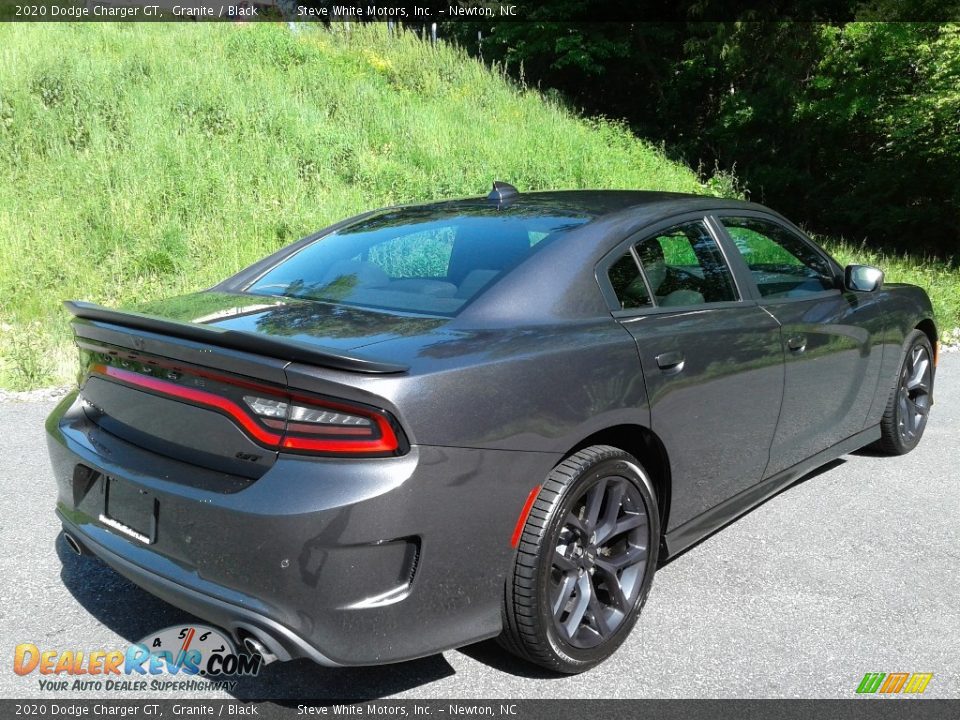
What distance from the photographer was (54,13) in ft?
54.3

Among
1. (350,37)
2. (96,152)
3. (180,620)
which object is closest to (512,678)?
(180,620)

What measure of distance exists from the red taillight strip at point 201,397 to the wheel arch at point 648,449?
1.06m

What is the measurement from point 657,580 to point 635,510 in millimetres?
649

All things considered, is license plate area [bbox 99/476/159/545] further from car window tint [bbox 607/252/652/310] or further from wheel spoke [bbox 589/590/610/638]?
car window tint [bbox 607/252/652/310]

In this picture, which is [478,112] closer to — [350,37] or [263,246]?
[350,37]

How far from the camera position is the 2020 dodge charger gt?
2.16m

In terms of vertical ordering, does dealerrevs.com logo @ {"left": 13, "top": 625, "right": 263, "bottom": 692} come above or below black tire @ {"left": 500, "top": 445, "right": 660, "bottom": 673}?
below

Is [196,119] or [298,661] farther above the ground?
[196,119]

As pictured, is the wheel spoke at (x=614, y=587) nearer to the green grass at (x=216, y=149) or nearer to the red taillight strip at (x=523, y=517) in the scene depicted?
the red taillight strip at (x=523, y=517)

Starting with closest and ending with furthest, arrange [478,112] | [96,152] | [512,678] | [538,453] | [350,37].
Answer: [538,453] < [512,678] < [96,152] < [478,112] < [350,37]

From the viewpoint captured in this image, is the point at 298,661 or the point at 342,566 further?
the point at 298,661

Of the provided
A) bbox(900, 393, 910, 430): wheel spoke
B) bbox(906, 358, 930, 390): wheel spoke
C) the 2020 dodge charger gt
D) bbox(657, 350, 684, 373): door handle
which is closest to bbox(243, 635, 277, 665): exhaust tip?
the 2020 dodge charger gt

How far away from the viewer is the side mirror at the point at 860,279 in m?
4.18

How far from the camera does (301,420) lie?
2.19m
